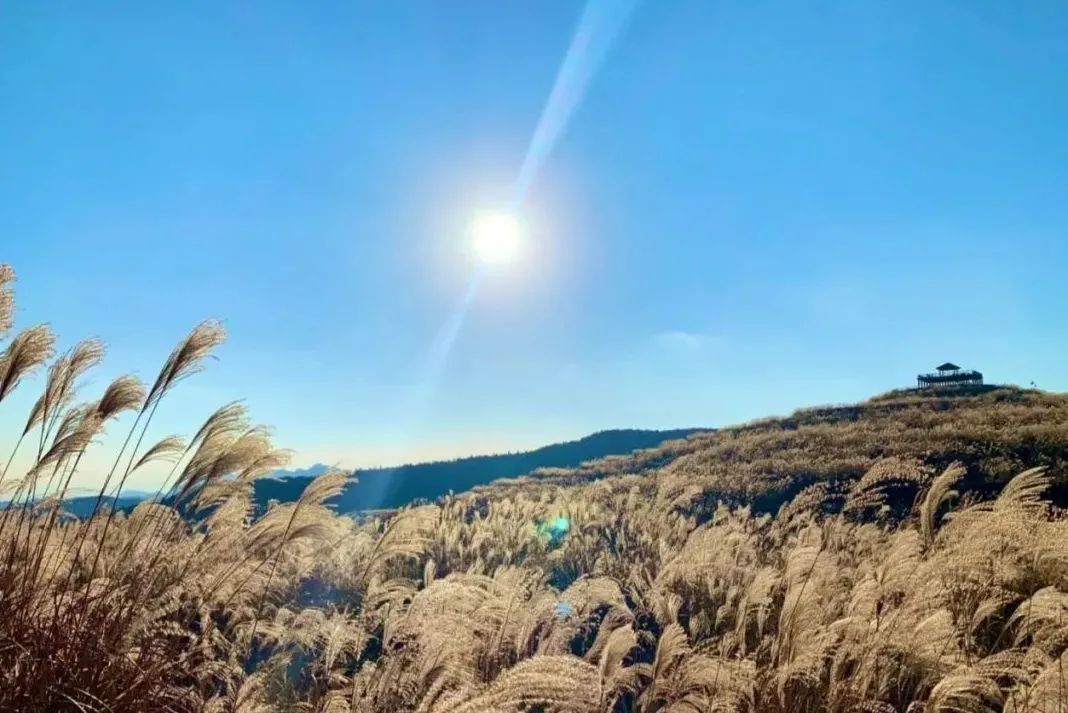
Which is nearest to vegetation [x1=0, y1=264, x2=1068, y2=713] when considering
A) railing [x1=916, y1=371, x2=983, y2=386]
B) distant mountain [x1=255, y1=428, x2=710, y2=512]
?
distant mountain [x1=255, y1=428, x2=710, y2=512]

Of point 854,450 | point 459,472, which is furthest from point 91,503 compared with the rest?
point 459,472

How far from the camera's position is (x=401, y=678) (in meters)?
3.45

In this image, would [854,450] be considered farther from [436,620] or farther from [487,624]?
[436,620]

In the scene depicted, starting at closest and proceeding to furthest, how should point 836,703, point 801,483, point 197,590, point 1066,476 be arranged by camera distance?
point 836,703 → point 197,590 → point 1066,476 → point 801,483

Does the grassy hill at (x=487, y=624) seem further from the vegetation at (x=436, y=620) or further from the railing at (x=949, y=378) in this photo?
the railing at (x=949, y=378)

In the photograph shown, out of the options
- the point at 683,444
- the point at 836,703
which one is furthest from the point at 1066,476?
the point at 683,444

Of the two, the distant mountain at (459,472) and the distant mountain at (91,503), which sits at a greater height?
the distant mountain at (459,472)

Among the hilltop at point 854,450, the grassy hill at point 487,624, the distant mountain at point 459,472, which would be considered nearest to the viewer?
the grassy hill at point 487,624

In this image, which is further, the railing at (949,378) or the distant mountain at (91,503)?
the railing at (949,378)

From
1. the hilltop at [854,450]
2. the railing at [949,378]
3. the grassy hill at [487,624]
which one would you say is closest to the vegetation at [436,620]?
the grassy hill at [487,624]

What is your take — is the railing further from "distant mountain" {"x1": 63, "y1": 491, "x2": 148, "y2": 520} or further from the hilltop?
"distant mountain" {"x1": 63, "y1": 491, "x2": 148, "y2": 520}

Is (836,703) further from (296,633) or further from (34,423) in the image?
(34,423)

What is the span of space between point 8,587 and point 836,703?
4010 mm

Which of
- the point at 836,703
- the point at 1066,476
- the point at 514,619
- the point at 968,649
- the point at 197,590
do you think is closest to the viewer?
the point at 836,703
